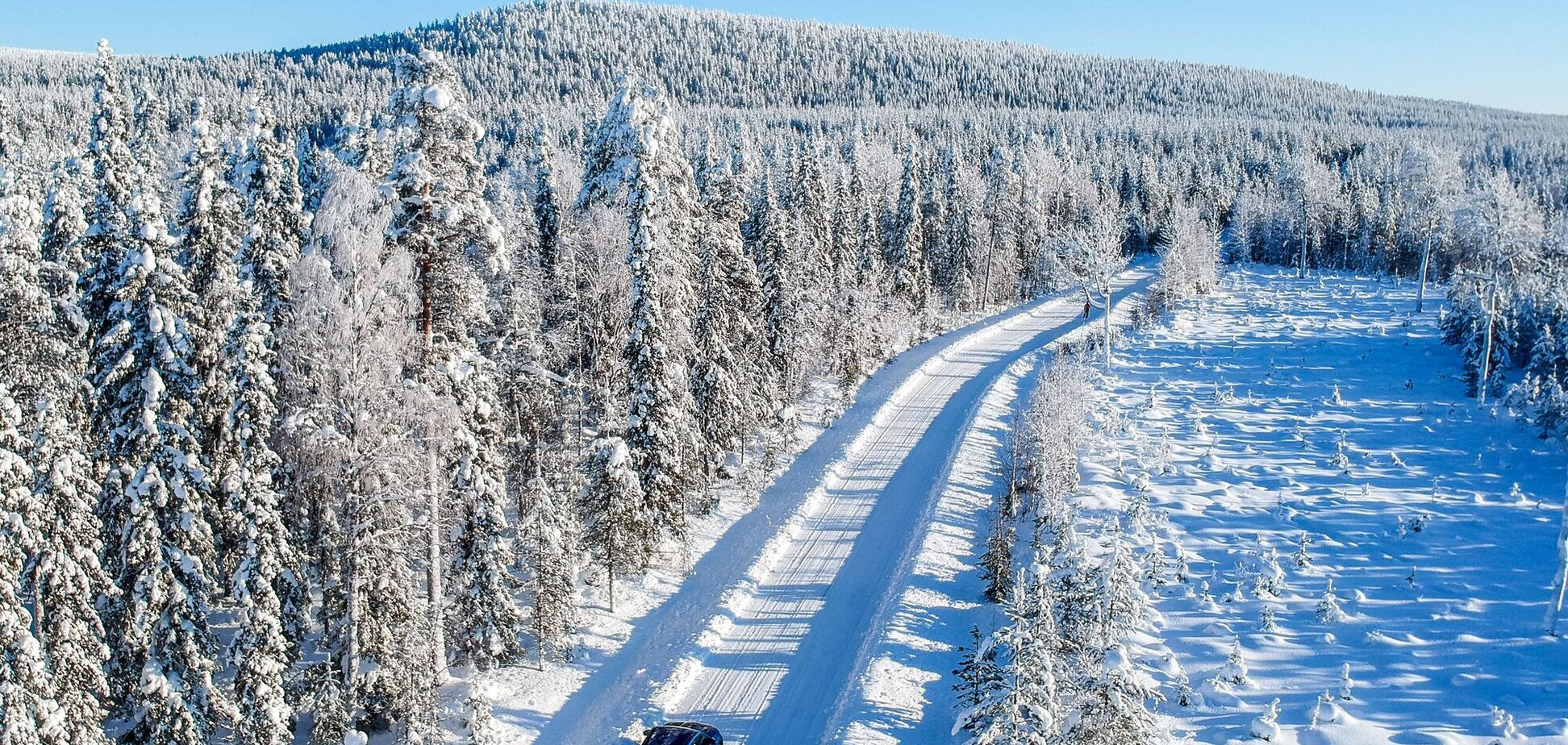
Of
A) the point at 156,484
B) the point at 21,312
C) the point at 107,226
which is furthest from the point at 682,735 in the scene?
the point at 21,312

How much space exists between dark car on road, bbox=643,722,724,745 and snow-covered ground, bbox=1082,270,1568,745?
1069cm

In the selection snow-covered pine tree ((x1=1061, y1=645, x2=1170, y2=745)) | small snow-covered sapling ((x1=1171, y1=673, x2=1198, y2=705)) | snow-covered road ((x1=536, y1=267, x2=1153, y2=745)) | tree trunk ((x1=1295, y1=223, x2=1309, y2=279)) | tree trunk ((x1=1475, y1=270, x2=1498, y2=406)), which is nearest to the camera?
snow-covered pine tree ((x1=1061, y1=645, x2=1170, y2=745))

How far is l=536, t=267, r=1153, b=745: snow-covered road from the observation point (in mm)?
21172

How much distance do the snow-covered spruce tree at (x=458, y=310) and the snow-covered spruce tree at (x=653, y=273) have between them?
197 inches

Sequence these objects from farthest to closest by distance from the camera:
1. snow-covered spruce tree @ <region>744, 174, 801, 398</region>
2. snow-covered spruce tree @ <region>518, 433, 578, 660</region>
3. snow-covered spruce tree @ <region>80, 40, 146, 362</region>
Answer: snow-covered spruce tree @ <region>744, 174, 801, 398</region>
snow-covered spruce tree @ <region>518, 433, 578, 660</region>
snow-covered spruce tree @ <region>80, 40, 146, 362</region>

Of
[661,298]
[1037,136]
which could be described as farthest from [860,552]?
[1037,136]

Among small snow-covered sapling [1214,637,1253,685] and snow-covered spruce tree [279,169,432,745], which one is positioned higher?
snow-covered spruce tree [279,169,432,745]

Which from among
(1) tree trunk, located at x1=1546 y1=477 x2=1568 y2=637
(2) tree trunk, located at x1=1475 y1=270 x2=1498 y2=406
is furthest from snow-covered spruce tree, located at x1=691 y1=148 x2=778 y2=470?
(2) tree trunk, located at x1=1475 y1=270 x2=1498 y2=406

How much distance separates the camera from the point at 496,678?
22.2 metres

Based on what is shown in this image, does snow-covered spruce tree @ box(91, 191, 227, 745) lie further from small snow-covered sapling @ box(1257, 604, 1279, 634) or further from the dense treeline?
small snow-covered sapling @ box(1257, 604, 1279, 634)

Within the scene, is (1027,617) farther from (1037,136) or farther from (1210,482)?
(1037,136)

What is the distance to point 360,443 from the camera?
1703cm

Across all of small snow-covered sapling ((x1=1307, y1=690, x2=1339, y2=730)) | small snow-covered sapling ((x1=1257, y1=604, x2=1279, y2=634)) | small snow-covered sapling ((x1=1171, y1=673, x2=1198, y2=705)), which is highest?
small snow-covered sapling ((x1=1257, y1=604, x2=1279, y2=634))

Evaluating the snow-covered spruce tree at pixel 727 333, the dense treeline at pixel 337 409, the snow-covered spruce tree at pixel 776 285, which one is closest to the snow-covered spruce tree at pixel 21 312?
the dense treeline at pixel 337 409
